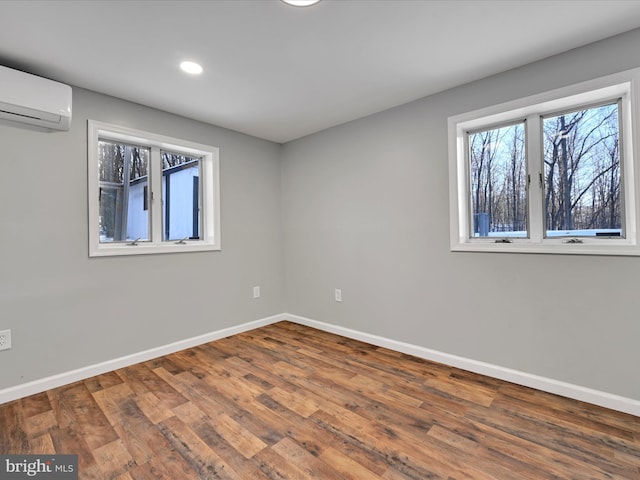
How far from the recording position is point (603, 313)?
6.43ft

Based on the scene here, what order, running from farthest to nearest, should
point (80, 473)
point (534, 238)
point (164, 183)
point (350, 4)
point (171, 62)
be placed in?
point (164, 183) < point (534, 238) < point (171, 62) < point (350, 4) < point (80, 473)

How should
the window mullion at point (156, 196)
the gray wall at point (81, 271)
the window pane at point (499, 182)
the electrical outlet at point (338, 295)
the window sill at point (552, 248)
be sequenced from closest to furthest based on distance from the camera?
1. the window sill at point (552, 248)
2. the gray wall at point (81, 271)
3. the window pane at point (499, 182)
4. the window mullion at point (156, 196)
5. the electrical outlet at point (338, 295)

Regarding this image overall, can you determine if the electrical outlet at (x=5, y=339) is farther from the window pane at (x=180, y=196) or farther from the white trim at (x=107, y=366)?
the window pane at (x=180, y=196)

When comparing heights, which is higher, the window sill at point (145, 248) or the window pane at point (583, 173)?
the window pane at point (583, 173)

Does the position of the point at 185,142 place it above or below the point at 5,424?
above

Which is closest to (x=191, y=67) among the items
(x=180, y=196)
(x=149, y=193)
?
(x=149, y=193)

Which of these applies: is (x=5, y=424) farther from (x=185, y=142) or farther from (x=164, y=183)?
(x=185, y=142)

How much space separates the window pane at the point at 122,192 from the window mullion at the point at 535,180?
3.27m

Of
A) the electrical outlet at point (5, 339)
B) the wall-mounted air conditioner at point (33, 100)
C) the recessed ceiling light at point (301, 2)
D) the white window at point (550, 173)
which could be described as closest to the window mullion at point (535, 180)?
the white window at point (550, 173)

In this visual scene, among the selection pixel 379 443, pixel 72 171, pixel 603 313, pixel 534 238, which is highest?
pixel 72 171

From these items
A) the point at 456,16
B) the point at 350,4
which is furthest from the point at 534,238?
the point at 350,4

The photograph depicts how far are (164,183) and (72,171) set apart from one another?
30.9 inches

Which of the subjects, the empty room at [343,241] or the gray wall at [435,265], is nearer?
the empty room at [343,241]

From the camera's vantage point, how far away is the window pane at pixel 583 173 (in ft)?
6.73
